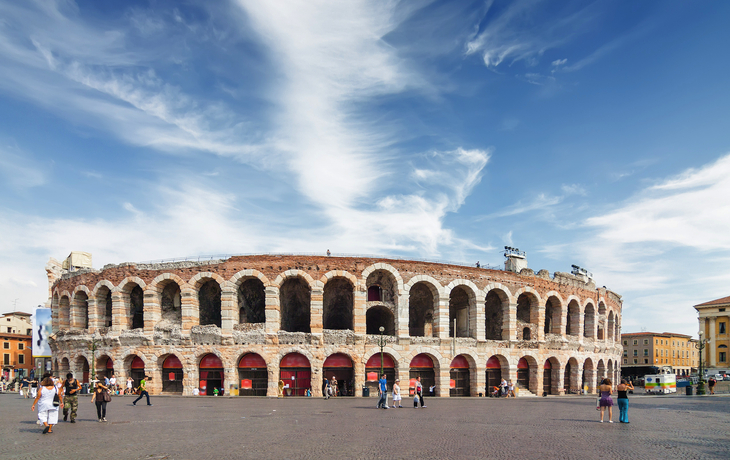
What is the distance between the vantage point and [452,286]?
131ft

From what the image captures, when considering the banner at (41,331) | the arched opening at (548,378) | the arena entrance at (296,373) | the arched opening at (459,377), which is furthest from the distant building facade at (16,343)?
the arched opening at (548,378)

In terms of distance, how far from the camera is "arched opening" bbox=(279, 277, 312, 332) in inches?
1576

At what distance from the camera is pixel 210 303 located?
4103 cm

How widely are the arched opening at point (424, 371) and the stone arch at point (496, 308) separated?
6.91m

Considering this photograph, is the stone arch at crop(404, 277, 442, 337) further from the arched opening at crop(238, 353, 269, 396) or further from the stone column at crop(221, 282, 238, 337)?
the stone column at crop(221, 282, 238, 337)

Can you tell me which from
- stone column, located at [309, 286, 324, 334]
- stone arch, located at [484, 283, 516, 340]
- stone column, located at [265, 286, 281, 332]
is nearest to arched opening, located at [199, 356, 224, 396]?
stone column, located at [265, 286, 281, 332]

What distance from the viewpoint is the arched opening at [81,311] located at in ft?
141

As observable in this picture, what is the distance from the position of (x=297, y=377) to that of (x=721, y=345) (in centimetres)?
8193

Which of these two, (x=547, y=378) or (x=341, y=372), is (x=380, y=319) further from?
(x=547, y=378)

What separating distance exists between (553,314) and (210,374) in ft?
94.8

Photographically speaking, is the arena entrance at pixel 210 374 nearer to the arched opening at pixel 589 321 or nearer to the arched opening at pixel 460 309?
the arched opening at pixel 460 309

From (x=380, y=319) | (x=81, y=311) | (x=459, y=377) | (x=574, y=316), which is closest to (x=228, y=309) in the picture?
(x=380, y=319)

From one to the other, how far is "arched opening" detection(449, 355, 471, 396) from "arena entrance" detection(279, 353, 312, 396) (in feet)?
35.7

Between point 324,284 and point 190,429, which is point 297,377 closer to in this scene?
point 324,284
